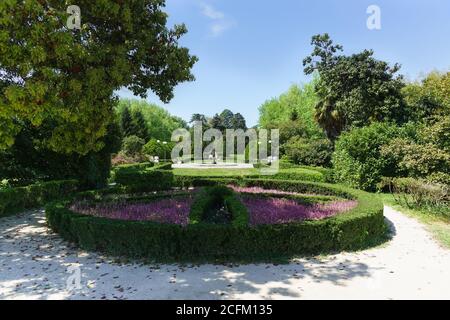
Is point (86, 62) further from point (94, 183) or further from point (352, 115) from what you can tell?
point (352, 115)

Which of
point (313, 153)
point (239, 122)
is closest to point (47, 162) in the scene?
point (313, 153)

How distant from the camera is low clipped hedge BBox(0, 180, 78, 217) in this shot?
12555 mm

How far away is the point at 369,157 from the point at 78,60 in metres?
15.1

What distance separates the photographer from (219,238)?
7410 millimetres

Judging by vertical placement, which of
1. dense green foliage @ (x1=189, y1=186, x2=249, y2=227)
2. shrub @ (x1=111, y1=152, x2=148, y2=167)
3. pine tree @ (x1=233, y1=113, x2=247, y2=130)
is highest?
pine tree @ (x1=233, y1=113, x2=247, y2=130)

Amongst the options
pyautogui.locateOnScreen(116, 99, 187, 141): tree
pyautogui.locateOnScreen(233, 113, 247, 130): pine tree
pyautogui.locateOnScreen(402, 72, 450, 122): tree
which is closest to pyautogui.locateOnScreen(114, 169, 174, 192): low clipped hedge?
pyautogui.locateOnScreen(402, 72, 450, 122): tree

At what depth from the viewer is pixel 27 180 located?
59.9 feet

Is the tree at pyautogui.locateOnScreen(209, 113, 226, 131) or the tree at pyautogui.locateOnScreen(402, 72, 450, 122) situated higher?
the tree at pyautogui.locateOnScreen(209, 113, 226, 131)

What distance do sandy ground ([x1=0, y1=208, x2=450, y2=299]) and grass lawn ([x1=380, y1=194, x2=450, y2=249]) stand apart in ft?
3.06

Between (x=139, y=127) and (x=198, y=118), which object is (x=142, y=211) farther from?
(x=198, y=118)

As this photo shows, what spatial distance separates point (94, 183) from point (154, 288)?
14.3 m

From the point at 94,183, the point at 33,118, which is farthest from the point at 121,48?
the point at 94,183

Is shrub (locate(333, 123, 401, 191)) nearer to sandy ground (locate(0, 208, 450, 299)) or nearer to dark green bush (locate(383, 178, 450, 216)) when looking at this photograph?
dark green bush (locate(383, 178, 450, 216))

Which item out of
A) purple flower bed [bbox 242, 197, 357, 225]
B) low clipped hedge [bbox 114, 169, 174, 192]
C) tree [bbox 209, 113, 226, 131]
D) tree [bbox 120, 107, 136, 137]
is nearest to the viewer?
purple flower bed [bbox 242, 197, 357, 225]
